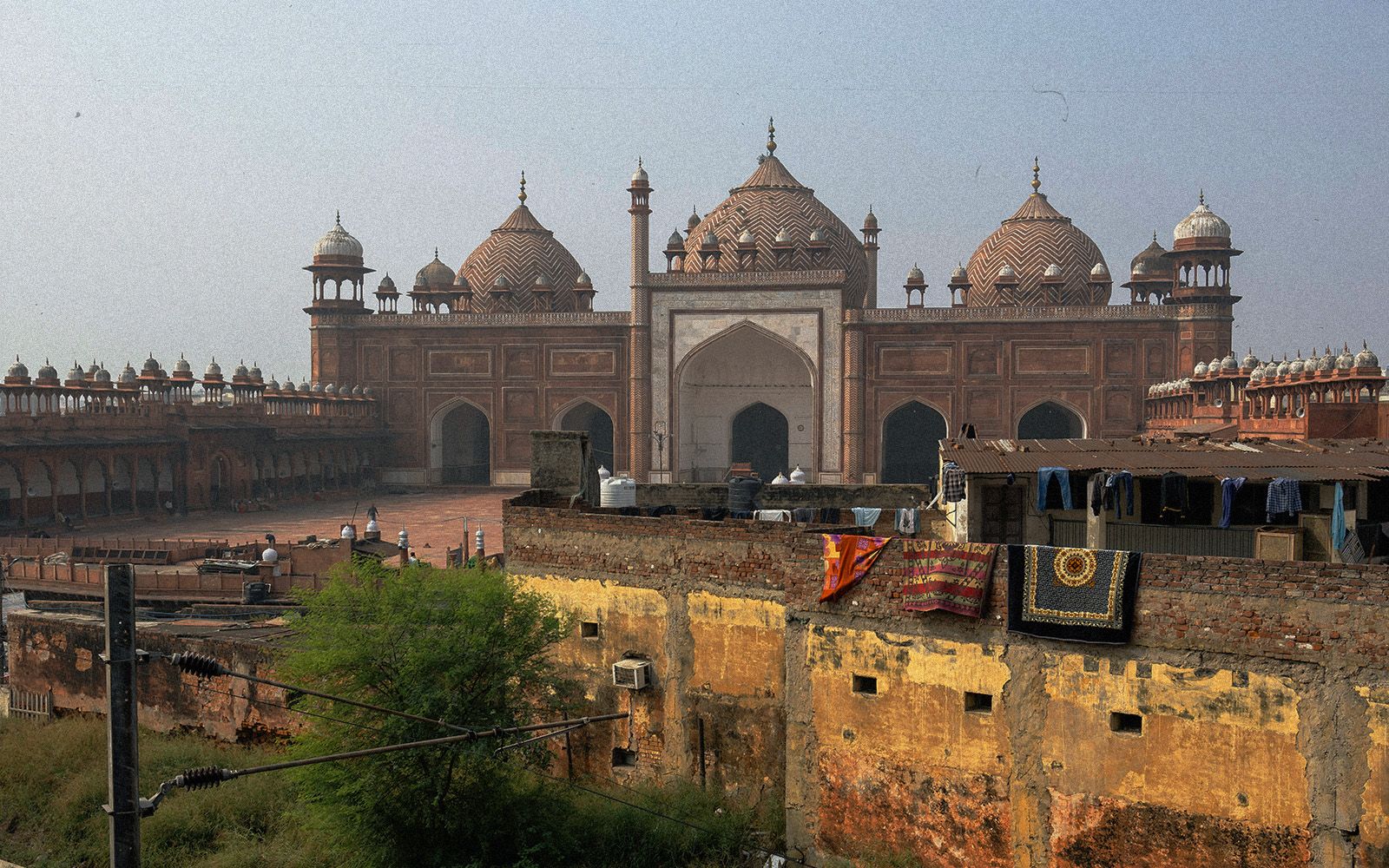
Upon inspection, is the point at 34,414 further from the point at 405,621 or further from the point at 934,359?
the point at 934,359

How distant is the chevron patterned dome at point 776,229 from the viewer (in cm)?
3544

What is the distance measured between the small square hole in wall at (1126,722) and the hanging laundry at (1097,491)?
8.15ft

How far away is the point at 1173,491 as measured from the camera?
32.5ft

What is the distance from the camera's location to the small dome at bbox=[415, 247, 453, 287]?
131ft

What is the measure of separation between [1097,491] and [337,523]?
1977cm

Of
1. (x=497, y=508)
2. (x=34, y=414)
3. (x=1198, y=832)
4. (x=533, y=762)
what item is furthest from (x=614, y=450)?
(x=1198, y=832)

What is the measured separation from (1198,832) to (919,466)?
95.7 feet

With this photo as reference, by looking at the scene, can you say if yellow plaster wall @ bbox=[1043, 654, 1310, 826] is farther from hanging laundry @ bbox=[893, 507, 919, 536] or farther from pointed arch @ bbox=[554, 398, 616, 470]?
pointed arch @ bbox=[554, 398, 616, 470]

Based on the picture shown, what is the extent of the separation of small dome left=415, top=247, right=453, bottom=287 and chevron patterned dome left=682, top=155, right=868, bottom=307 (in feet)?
24.8

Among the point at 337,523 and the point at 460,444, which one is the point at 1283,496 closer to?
the point at 337,523

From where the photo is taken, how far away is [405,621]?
32.7ft

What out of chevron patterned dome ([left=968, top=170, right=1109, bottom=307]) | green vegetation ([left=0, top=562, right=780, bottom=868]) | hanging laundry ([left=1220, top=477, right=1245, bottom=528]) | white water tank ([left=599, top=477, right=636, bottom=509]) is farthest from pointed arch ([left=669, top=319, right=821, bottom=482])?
hanging laundry ([left=1220, top=477, right=1245, bottom=528])

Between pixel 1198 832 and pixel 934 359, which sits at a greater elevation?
pixel 934 359

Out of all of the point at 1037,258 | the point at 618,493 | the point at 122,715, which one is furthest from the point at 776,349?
the point at 122,715
